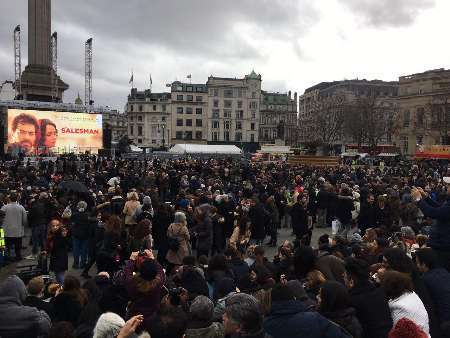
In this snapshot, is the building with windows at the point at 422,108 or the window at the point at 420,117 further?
the window at the point at 420,117

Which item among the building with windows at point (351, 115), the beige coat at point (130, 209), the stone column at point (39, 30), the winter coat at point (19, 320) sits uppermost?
the stone column at point (39, 30)

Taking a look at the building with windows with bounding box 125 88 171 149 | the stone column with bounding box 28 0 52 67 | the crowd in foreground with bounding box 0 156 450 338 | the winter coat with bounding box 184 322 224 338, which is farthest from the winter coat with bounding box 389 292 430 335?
the building with windows with bounding box 125 88 171 149

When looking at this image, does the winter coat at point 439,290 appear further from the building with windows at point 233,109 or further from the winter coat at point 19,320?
the building with windows at point 233,109

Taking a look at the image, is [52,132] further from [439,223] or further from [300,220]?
[439,223]

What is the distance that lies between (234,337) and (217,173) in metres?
20.7

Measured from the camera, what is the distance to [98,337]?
149 inches

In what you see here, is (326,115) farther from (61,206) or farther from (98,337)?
(98,337)

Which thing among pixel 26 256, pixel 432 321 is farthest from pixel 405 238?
pixel 26 256

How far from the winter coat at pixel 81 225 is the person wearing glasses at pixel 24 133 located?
3238cm

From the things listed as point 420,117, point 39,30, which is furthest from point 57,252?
point 420,117

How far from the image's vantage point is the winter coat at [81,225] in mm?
10273

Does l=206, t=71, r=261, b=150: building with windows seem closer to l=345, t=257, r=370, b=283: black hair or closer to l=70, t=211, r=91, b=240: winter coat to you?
l=70, t=211, r=91, b=240: winter coat

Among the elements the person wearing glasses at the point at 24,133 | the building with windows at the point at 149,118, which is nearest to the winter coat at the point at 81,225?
the person wearing glasses at the point at 24,133

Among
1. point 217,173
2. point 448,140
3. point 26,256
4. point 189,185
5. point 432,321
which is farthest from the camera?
point 448,140
